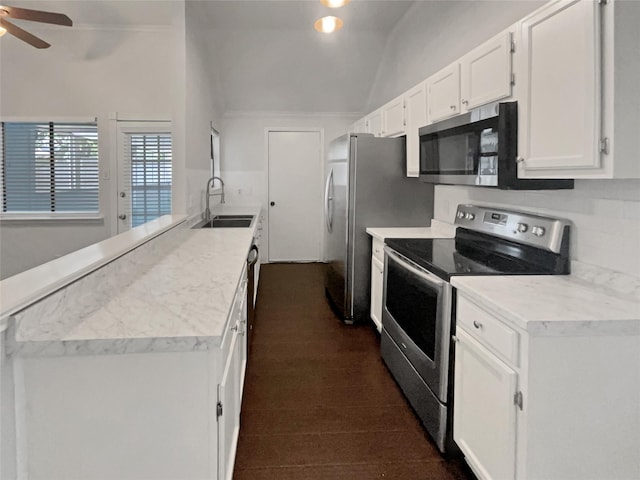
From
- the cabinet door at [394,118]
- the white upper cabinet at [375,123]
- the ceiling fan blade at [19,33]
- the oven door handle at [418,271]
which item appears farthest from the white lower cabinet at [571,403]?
the ceiling fan blade at [19,33]

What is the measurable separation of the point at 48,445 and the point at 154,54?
4036mm

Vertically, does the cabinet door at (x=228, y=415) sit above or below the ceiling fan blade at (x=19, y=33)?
below

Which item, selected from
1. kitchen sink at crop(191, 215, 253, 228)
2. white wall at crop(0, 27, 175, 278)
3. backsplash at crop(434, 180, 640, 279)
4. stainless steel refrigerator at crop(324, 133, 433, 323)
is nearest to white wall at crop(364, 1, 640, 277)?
backsplash at crop(434, 180, 640, 279)

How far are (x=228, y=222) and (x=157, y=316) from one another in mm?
3080

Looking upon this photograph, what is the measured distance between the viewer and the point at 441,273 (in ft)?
6.63

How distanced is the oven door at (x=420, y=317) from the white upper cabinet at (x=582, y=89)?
69 centimetres

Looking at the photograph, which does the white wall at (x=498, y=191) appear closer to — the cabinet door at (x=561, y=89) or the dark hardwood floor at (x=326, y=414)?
the cabinet door at (x=561, y=89)

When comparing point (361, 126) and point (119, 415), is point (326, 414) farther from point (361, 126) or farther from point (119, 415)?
point (361, 126)

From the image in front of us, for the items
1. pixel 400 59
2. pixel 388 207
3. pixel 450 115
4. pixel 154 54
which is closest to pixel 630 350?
pixel 450 115

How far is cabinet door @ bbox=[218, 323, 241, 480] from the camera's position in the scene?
1.37 meters

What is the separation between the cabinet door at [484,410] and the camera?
1.52 m

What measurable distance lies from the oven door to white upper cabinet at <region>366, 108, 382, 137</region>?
1748mm

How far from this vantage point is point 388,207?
12.2ft

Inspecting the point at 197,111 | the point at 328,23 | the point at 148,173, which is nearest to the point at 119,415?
the point at 328,23
